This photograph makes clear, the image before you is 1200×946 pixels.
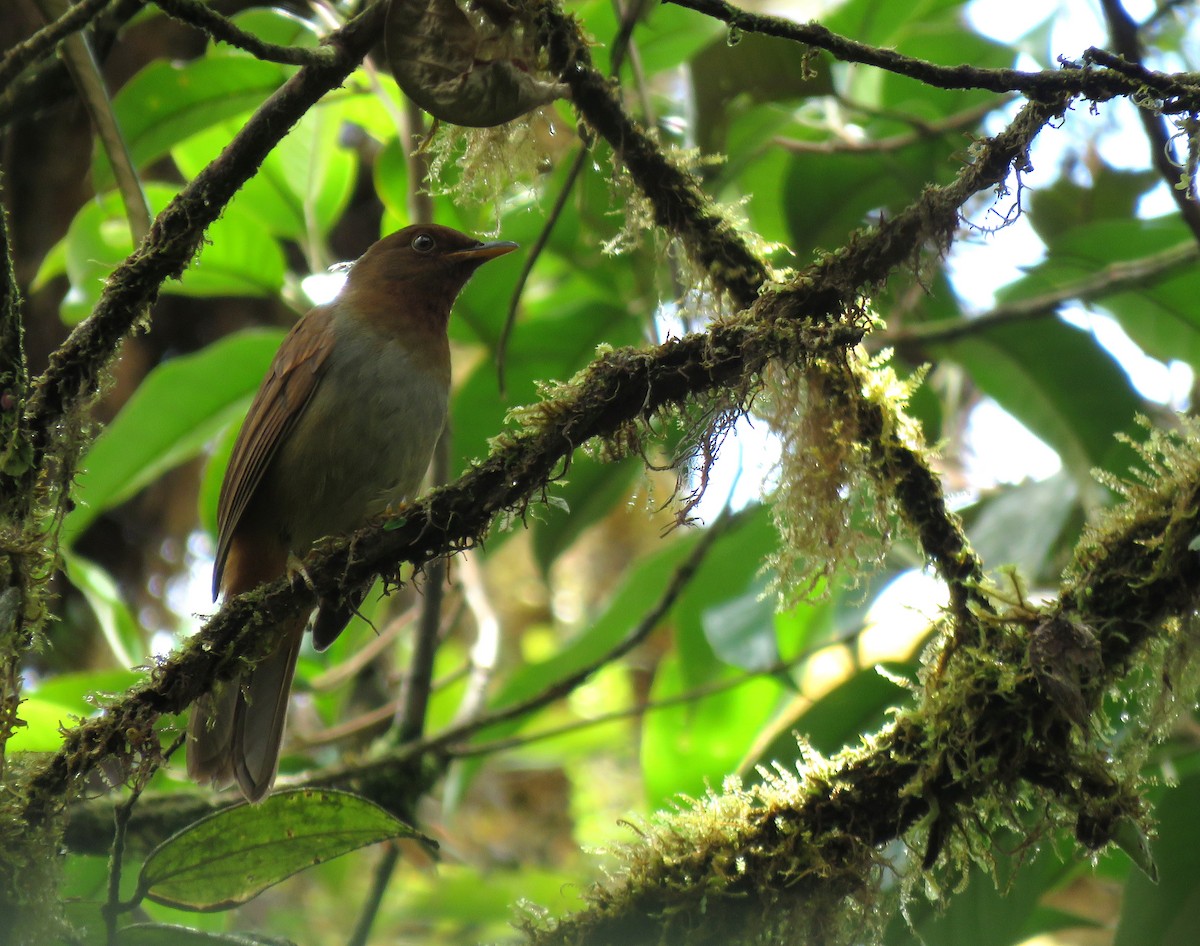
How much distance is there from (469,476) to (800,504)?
0.74 m

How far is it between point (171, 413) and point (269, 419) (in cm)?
62

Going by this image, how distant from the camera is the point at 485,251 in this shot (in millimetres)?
4004

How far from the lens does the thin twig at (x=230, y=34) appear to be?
1987 mm

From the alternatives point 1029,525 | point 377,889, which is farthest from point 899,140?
point 377,889

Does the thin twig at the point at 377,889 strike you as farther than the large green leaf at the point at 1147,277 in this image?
No

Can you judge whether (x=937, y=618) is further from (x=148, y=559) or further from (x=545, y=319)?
(x=148, y=559)

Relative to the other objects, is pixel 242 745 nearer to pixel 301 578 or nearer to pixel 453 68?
pixel 301 578

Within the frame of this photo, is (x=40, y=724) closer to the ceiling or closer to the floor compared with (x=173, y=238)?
closer to the floor

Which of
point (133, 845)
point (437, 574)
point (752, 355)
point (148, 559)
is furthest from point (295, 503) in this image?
point (148, 559)

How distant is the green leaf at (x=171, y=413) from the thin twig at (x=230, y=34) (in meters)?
2.19

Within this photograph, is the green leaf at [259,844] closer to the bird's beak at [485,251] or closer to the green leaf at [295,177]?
the bird's beak at [485,251]

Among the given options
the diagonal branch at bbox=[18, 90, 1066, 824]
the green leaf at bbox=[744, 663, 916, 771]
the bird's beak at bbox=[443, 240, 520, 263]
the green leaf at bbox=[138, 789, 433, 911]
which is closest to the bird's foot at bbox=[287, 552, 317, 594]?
the diagonal branch at bbox=[18, 90, 1066, 824]

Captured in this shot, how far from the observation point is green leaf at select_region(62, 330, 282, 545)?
403 cm

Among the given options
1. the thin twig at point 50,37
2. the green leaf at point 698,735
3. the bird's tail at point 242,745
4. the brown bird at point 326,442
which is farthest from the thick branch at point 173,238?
the green leaf at point 698,735
